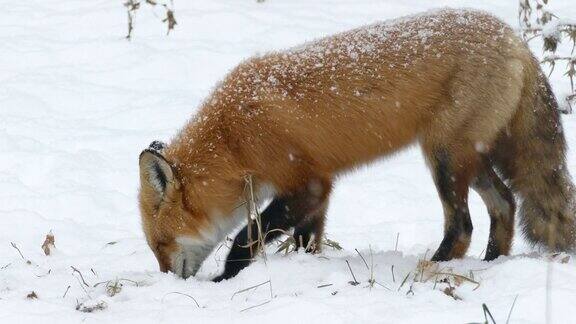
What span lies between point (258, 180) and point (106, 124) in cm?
399

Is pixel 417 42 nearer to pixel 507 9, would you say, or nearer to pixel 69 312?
pixel 69 312

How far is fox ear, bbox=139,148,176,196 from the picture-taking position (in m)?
4.25

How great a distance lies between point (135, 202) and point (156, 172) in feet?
7.85

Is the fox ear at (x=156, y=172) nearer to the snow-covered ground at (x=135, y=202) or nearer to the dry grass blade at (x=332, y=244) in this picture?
the snow-covered ground at (x=135, y=202)

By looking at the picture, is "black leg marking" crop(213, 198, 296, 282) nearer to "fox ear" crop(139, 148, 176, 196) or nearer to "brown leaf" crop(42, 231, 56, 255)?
"fox ear" crop(139, 148, 176, 196)

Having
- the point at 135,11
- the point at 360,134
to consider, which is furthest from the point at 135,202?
the point at 135,11

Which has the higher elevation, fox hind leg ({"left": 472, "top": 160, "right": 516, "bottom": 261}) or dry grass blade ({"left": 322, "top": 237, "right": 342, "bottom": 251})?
fox hind leg ({"left": 472, "top": 160, "right": 516, "bottom": 261})

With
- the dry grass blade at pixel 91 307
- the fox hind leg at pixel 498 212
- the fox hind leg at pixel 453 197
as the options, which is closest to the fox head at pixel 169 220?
the dry grass blade at pixel 91 307

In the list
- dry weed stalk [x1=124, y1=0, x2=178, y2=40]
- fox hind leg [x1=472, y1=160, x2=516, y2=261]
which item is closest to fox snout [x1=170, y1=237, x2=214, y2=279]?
fox hind leg [x1=472, y1=160, x2=516, y2=261]

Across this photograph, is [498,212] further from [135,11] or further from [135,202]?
[135,11]

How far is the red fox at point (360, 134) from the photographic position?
14.9 ft

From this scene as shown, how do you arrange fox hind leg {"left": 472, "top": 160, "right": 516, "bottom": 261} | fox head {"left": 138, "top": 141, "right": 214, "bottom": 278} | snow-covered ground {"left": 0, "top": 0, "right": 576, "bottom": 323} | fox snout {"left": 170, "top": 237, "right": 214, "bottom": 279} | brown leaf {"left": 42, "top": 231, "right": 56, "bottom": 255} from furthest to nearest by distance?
brown leaf {"left": 42, "top": 231, "right": 56, "bottom": 255}, fox hind leg {"left": 472, "top": 160, "right": 516, "bottom": 261}, fox snout {"left": 170, "top": 237, "right": 214, "bottom": 279}, fox head {"left": 138, "top": 141, "right": 214, "bottom": 278}, snow-covered ground {"left": 0, "top": 0, "right": 576, "bottom": 323}

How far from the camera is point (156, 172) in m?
4.39

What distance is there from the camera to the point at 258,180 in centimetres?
461
